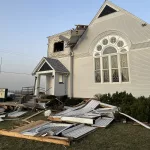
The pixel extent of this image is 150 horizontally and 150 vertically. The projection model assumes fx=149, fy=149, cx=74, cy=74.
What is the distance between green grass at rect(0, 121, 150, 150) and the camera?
438 cm

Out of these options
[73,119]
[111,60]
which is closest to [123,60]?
[111,60]

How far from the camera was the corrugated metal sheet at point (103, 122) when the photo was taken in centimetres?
664

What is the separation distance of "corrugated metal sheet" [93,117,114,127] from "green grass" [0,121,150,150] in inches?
33.8

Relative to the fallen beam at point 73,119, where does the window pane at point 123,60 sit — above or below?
above

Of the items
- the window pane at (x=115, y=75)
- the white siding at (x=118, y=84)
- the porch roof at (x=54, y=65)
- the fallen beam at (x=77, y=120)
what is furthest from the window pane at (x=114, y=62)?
the fallen beam at (x=77, y=120)

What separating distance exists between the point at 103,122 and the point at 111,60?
749 cm

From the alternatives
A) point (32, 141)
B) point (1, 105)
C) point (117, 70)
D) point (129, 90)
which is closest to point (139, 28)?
point (117, 70)

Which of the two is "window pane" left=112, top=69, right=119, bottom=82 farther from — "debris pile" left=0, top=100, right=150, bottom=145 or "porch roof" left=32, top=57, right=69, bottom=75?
"porch roof" left=32, top=57, right=69, bottom=75

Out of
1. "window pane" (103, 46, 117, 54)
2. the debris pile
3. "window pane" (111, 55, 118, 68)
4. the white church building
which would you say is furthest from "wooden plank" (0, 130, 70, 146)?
"window pane" (103, 46, 117, 54)

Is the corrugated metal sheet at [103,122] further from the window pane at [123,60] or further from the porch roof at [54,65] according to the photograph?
the porch roof at [54,65]

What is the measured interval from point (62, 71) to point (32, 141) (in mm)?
10619

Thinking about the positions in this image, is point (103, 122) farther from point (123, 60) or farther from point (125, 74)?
point (123, 60)

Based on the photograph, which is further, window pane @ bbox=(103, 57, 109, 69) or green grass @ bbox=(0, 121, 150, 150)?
window pane @ bbox=(103, 57, 109, 69)

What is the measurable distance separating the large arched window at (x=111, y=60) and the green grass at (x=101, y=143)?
7530 mm
